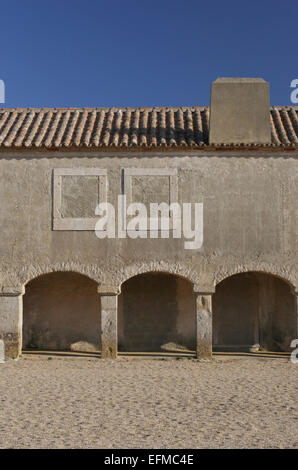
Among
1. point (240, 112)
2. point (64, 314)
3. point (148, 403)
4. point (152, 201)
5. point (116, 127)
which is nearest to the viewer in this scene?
point (148, 403)

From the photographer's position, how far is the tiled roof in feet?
43.4

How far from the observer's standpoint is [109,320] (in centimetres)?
1311

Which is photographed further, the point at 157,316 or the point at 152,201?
the point at 157,316

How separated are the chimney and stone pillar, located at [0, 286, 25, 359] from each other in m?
6.06

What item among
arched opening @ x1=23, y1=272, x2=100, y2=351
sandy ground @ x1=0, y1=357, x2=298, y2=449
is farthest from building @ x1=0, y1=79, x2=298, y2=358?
arched opening @ x1=23, y1=272, x2=100, y2=351

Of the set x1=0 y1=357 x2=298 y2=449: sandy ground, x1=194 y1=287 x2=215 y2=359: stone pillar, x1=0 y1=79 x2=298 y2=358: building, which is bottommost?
x1=0 y1=357 x2=298 y2=449: sandy ground

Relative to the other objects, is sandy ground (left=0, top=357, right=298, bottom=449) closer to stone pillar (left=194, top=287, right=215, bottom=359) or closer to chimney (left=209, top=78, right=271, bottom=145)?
stone pillar (left=194, top=287, right=215, bottom=359)

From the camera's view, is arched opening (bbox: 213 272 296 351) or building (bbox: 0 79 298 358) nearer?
building (bbox: 0 79 298 358)

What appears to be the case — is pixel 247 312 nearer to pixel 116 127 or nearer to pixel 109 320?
pixel 109 320

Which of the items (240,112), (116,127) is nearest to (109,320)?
(116,127)

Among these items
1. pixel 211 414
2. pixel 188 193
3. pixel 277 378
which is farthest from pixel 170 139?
pixel 211 414

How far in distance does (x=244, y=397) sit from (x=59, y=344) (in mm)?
7023

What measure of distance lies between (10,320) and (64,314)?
2.20 meters

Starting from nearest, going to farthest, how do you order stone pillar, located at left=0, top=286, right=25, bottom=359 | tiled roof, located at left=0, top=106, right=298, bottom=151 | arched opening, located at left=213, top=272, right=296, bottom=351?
stone pillar, located at left=0, top=286, right=25, bottom=359
tiled roof, located at left=0, top=106, right=298, bottom=151
arched opening, located at left=213, top=272, right=296, bottom=351
